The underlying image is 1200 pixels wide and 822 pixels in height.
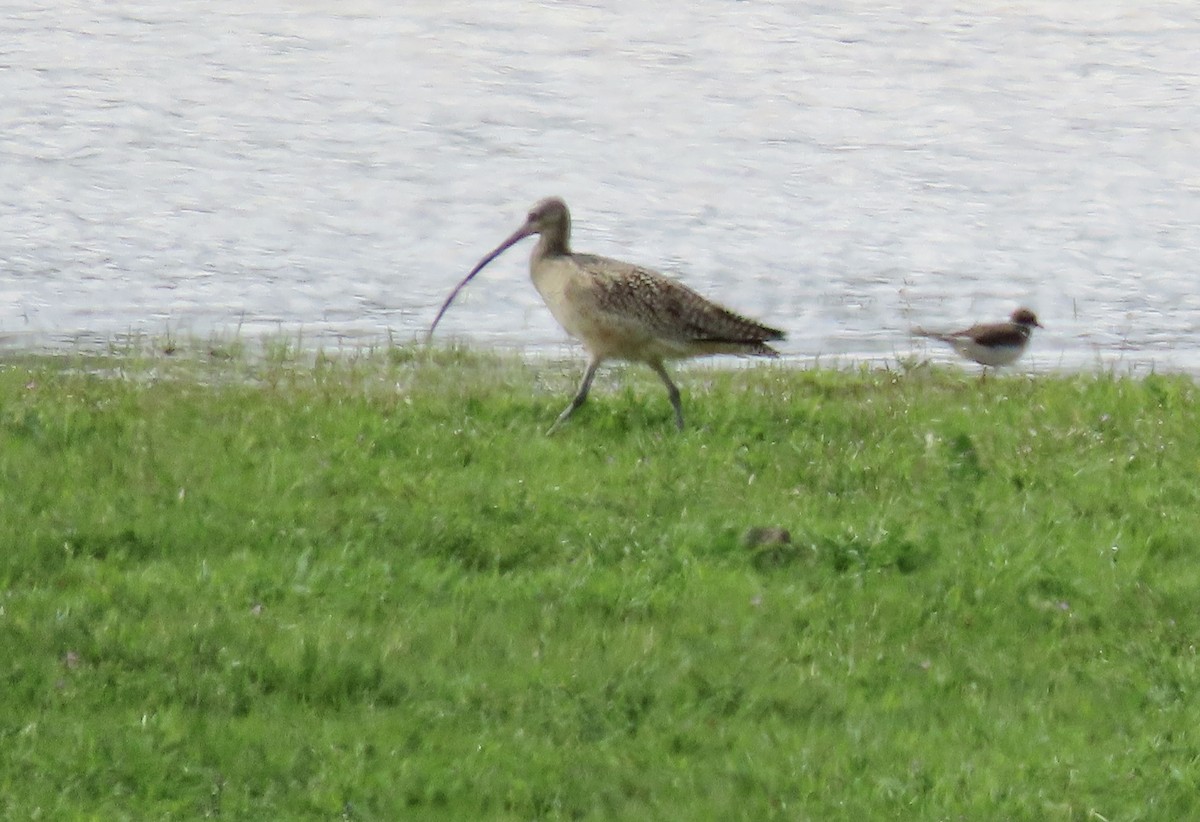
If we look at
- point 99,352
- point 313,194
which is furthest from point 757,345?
point 313,194

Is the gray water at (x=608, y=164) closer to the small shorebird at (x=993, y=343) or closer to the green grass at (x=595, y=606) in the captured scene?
the small shorebird at (x=993, y=343)

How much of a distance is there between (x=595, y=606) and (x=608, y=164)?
1602cm

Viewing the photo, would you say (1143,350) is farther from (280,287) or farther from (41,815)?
(41,815)

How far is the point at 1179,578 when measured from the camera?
9094 mm

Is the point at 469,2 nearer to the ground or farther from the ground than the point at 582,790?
nearer to the ground

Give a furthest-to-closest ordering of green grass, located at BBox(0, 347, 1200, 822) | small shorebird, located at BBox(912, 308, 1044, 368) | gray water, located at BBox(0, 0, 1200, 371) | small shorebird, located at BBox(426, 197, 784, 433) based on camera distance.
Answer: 1. gray water, located at BBox(0, 0, 1200, 371)
2. small shorebird, located at BBox(912, 308, 1044, 368)
3. small shorebird, located at BBox(426, 197, 784, 433)
4. green grass, located at BBox(0, 347, 1200, 822)

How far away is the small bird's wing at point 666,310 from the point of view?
11.6 m

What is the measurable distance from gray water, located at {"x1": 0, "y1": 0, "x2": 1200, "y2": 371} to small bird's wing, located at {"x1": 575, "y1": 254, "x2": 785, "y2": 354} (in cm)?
354

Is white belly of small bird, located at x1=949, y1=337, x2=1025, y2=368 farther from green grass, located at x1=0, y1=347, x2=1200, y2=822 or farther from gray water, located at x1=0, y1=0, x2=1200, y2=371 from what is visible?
green grass, located at x1=0, y1=347, x2=1200, y2=822

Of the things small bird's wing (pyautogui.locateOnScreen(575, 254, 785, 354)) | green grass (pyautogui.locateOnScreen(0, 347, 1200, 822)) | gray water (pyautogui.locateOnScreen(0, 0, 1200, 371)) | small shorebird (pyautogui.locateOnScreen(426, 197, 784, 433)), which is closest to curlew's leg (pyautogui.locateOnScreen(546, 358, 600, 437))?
small shorebird (pyautogui.locateOnScreen(426, 197, 784, 433))

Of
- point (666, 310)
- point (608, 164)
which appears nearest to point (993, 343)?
point (666, 310)

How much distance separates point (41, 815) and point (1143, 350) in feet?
37.1

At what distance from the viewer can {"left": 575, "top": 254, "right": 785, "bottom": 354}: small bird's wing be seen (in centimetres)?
1161

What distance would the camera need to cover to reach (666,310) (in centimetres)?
1164
